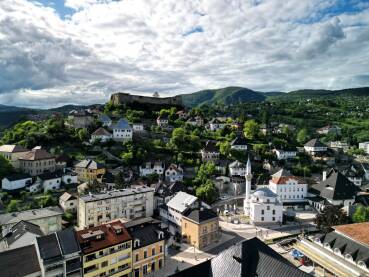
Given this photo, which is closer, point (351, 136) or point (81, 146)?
point (81, 146)

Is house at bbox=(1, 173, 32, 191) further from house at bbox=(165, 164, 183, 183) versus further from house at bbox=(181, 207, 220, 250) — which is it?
house at bbox=(181, 207, 220, 250)

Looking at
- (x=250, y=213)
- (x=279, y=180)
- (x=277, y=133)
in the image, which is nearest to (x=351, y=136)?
(x=277, y=133)

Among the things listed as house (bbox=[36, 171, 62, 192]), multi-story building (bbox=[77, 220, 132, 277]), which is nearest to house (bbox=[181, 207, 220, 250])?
multi-story building (bbox=[77, 220, 132, 277])

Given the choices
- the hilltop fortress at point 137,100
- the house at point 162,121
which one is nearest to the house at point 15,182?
the house at point 162,121

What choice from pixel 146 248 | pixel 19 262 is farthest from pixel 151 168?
pixel 19 262

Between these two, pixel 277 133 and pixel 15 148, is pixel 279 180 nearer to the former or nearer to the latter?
pixel 277 133

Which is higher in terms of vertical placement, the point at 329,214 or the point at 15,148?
the point at 15,148

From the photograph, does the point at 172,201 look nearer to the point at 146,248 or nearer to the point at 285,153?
the point at 146,248
